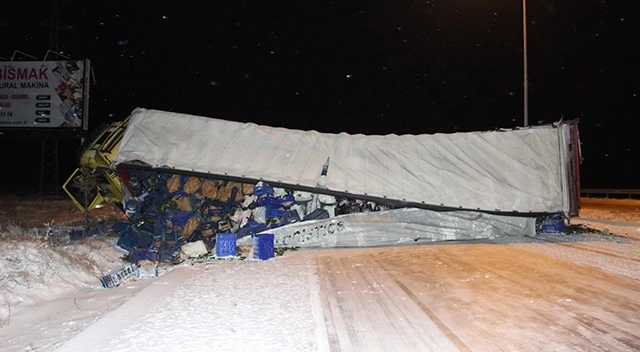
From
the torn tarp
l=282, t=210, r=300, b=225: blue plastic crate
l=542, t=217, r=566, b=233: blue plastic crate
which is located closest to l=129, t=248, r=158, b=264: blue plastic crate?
the torn tarp

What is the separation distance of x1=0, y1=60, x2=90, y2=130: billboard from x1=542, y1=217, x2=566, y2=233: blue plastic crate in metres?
22.0

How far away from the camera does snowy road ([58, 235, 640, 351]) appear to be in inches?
200

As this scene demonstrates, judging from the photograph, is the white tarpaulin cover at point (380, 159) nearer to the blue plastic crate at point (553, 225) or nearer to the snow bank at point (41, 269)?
the blue plastic crate at point (553, 225)

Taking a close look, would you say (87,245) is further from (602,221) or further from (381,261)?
(602,221)

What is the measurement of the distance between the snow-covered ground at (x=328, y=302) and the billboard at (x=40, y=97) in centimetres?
1647

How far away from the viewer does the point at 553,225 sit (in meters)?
14.1

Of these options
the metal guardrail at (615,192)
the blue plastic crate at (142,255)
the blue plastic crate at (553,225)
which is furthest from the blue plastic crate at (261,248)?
the metal guardrail at (615,192)

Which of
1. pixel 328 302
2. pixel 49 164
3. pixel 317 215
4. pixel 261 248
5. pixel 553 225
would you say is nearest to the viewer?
pixel 328 302

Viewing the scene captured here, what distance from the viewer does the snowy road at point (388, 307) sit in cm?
508

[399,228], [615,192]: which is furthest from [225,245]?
[615,192]

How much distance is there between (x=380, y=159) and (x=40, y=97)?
2027 centimetres

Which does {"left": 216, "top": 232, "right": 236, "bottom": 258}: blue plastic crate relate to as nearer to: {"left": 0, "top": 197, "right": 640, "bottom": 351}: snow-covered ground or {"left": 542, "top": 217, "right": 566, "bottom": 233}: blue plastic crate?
{"left": 0, "top": 197, "right": 640, "bottom": 351}: snow-covered ground

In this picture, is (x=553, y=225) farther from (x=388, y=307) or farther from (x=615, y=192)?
(x=615, y=192)

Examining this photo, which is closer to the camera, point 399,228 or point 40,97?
point 399,228
